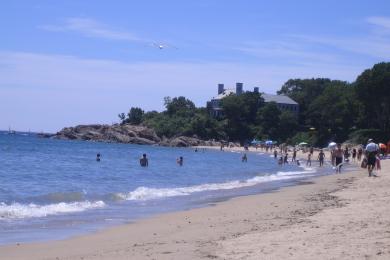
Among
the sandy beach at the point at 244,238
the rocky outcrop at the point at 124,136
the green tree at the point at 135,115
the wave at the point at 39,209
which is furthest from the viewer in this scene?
the green tree at the point at 135,115

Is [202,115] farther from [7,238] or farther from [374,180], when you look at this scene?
[7,238]

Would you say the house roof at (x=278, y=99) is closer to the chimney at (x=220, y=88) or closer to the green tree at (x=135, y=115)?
the chimney at (x=220, y=88)

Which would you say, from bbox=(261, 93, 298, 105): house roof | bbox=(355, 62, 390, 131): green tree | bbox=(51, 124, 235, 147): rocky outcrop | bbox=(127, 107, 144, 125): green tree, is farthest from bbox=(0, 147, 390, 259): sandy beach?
bbox=(127, 107, 144, 125): green tree

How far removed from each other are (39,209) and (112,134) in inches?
4898

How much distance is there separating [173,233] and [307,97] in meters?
130

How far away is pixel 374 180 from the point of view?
26422 millimetres

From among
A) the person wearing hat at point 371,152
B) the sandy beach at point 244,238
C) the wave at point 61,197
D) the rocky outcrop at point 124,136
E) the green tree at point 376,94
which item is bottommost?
the wave at point 61,197

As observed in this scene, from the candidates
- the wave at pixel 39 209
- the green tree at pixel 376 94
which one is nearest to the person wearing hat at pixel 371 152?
the wave at pixel 39 209

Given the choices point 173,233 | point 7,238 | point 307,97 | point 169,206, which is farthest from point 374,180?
point 307,97

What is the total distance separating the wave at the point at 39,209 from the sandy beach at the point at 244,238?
3.28 metres

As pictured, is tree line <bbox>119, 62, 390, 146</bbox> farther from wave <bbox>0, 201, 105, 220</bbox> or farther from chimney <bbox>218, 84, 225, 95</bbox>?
wave <bbox>0, 201, 105, 220</bbox>

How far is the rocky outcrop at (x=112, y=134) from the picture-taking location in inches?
5256

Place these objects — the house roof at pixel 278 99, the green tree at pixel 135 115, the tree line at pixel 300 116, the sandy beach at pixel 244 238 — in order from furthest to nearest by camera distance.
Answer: the green tree at pixel 135 115
the house roof at pixel 278 99
the tree line at pixel 300 116
the sandy beach at pixel 244 238

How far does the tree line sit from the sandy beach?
73592 mm
